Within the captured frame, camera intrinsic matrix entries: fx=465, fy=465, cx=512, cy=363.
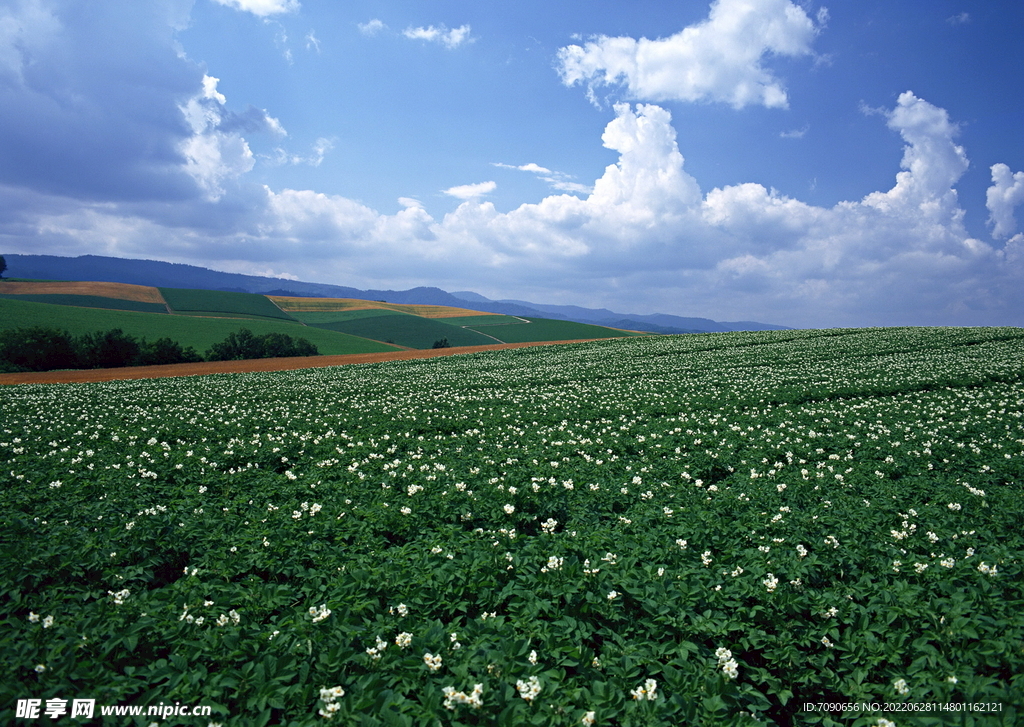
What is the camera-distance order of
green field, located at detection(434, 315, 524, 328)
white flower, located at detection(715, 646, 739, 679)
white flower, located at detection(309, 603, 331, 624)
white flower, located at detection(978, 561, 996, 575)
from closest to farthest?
white flower, located at detection(715, 646, 739, 679) < white flower, located at detection(309, 603, 331, 624) < white flower, located at detection(978, 561, 996, 575) < green field, located at detection(434, 315, 524, 328)

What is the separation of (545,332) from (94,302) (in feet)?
312

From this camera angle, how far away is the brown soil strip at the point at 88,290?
9804 centimetres

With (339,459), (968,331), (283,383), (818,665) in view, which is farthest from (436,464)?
(968,331)

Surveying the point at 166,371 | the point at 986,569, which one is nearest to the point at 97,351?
the point at 166,371

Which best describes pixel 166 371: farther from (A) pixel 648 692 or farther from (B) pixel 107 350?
(A) pixel 648 692

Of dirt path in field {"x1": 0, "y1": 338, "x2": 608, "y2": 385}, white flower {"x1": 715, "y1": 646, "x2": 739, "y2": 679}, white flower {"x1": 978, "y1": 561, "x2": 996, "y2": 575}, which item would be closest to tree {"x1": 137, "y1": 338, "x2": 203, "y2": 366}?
dirt path in field {"x1": 0, "y1": 338, "x2": 608, "y2": 385}

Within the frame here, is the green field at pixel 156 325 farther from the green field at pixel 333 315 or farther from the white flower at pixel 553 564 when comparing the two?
the white flower at pixel 553 564

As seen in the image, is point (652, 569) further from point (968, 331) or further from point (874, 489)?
point (968, 331)

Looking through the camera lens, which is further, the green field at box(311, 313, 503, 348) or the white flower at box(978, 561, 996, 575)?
the green field at box(311, 313, 503, 348)

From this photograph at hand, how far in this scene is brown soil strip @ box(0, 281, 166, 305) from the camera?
98044mm

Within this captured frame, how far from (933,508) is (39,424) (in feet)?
72.9

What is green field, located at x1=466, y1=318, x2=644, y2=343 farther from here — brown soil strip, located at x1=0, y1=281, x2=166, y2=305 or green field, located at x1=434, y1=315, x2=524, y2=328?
brown soil strip, located at x1=0, y1=281, x2=166, y2=305

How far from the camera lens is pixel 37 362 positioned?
4741 cm

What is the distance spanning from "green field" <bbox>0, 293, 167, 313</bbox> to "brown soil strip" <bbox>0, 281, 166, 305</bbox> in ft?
8.57
